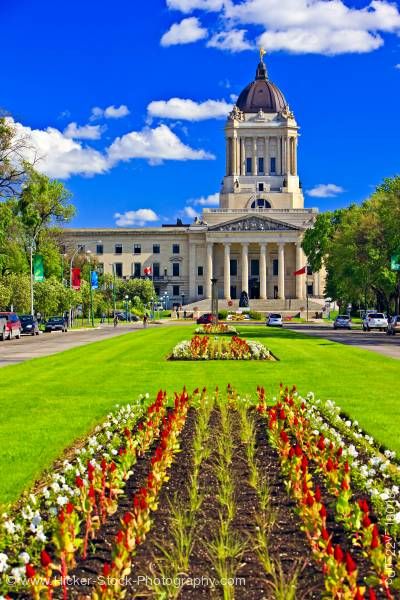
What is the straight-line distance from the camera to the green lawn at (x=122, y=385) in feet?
43.9

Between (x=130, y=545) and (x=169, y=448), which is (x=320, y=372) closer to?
(x=169, y=448)

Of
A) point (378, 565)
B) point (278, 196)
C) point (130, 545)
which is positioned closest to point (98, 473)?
point (130, 545)

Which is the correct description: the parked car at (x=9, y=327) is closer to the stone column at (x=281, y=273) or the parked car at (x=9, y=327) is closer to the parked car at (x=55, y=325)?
the parked car at (x=55, y=325)

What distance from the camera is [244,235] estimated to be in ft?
523

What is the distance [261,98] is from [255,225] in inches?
1373

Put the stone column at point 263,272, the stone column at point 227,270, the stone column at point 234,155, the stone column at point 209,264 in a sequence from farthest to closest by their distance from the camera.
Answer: the stone column at point 234,155 < the stone column at point 209,264 < the stone column at point 227,270 < the stone column at point 263,272

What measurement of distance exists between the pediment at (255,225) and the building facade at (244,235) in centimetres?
19

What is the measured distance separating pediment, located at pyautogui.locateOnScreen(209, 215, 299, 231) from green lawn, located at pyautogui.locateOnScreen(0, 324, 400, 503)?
395 ft

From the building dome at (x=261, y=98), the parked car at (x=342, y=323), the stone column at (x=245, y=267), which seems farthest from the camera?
the building dome at (x=261, y=98)

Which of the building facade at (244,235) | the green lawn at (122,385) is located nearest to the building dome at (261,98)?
the building facade at (244,235)

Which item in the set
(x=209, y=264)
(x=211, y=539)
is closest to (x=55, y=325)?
(x=211, y=539)

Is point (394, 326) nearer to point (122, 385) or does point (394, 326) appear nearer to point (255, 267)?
point (122, 385)

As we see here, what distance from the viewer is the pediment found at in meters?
158

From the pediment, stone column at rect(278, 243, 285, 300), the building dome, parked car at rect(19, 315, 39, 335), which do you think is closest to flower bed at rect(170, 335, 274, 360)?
parked car at rect(19, 315, 39, 335)
